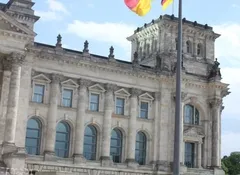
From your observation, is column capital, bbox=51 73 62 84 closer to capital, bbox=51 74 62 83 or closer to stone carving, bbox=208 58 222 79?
capital, bbox=51 74 62 83

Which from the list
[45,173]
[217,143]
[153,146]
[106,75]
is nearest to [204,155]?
[217,143]

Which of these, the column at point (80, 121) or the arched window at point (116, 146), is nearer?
the column at point (80, 121)

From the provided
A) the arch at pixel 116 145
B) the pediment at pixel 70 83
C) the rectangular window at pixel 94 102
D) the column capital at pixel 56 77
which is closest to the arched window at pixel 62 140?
the rectangular window at pixel 94 102

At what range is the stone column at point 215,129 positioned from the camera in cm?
5225

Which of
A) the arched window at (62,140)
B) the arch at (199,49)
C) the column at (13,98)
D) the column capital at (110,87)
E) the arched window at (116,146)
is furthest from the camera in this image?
the arch at (199,49)

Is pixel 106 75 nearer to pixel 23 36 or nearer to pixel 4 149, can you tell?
pixel 23 36

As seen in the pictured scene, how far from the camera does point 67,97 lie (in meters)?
46.1

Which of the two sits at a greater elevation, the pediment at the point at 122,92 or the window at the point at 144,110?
the pediment at the point at 122,92

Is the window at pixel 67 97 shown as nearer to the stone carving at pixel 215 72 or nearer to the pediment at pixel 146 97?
the pediment at pixel 146 97

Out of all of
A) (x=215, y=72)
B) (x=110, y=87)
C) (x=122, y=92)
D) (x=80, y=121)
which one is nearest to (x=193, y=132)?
(x=215, y=72)

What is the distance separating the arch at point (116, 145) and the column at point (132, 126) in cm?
86

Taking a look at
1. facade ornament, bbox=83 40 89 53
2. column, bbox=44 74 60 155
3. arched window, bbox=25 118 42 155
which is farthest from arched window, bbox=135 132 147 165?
arched window, bbox=25 118 42 155

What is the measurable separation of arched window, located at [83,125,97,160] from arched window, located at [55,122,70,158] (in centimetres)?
186

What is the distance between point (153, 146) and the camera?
49.5 metres
